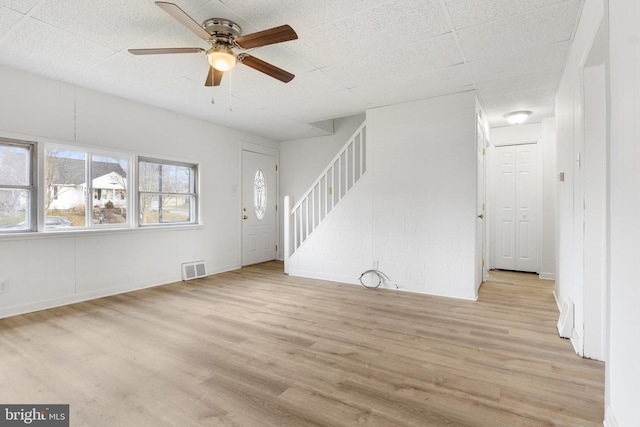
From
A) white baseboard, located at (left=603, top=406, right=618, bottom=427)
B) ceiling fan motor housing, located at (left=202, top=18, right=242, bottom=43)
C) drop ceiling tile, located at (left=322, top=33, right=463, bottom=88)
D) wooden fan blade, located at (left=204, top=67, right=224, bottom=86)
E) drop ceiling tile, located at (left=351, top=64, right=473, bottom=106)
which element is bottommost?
white baseboard, located at (left=603, top=406, right=618, bottom=427)

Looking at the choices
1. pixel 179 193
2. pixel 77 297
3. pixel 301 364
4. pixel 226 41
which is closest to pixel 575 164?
pixel 301 364

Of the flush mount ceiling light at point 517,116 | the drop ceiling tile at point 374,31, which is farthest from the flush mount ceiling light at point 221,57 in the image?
the flush mount ceiling light at point 517,116

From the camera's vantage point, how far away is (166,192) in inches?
184

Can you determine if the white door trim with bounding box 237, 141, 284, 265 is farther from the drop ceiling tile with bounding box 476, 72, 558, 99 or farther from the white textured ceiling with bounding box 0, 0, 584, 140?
the drop ceiling tile with bounding box 476, 72, 558, 99

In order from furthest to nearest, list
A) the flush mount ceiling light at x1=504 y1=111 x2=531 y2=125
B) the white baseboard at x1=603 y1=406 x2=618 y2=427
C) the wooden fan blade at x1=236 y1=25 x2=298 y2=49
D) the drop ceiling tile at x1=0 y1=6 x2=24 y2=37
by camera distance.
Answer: the flush mount ceiling light at x1=504 y1=111 x2=531 y2=125
the drop ceiling tile at x1=0 y1=6 x2=24 y2=37
the wooden fan blade at x1=236 y1=25 x2=298 y2=49
the white baseboard at x1=603 y1=406 x2=618 y2=427

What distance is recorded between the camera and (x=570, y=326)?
103 inches

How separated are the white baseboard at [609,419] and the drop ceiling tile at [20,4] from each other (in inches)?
170

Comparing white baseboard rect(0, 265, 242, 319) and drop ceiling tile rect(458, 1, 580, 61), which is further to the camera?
white baseboard rect(0, 265, 242, 319)

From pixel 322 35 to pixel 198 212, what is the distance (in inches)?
141

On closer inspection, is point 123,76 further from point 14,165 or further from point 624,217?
point 624,217

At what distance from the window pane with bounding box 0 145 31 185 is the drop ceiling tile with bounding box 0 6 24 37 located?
1.30m

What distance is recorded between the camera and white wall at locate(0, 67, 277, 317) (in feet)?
10.6

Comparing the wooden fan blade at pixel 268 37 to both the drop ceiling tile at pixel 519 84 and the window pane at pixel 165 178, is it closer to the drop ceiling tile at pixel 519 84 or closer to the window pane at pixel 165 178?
the drop ceiling tile at pixel 519 84

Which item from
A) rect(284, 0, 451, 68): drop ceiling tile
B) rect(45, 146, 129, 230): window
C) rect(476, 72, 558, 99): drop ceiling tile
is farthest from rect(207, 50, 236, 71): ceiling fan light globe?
rect(476, 72, 558, 99): drop ceiling tile
